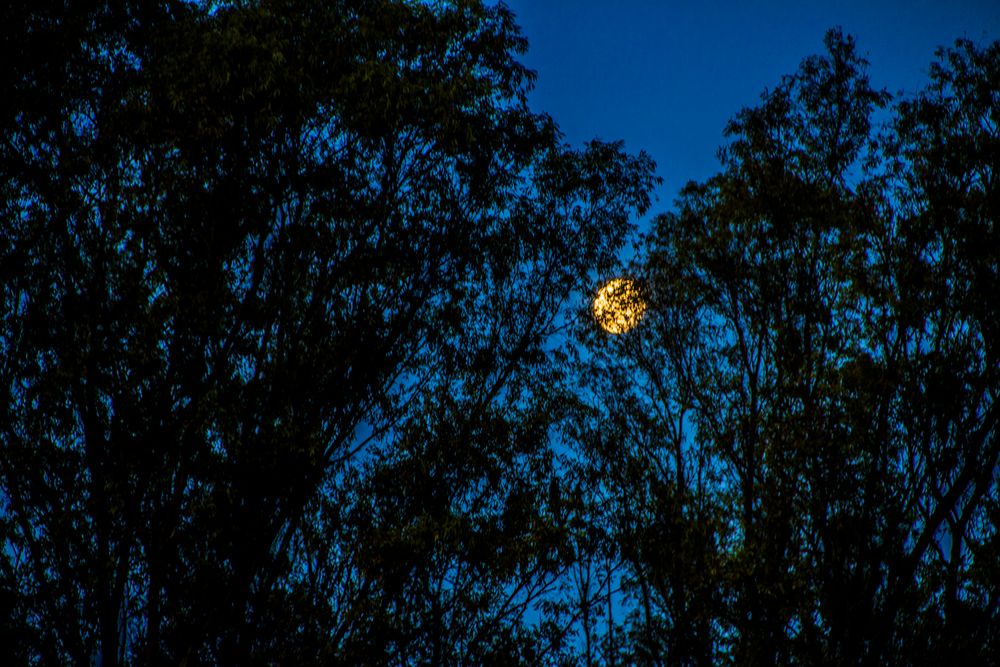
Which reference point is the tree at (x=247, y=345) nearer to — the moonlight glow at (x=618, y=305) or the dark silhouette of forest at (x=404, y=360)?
the dark silhouette of forest at (x=404, y=360)

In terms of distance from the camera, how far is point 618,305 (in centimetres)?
1739

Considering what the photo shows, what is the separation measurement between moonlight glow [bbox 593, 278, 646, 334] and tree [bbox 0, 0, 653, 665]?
494cm

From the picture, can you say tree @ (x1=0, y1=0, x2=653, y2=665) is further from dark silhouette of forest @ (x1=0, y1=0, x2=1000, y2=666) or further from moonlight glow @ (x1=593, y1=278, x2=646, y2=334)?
moonlight glow @ (x1=593, y1=278, x2=646, y2=334)

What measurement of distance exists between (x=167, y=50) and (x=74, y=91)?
1355 mm

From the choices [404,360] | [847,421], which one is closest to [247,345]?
[404,360]

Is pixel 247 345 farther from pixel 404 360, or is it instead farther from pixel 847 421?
pixel 847 421

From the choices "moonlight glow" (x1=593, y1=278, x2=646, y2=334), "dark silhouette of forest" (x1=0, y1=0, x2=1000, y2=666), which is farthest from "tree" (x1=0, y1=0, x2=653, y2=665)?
"moonlight glow" (x1=593, y1=278, x2=646, y2=334)

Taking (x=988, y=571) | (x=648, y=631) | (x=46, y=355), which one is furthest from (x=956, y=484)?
(x=46, y=355)

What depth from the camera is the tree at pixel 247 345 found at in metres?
9.23

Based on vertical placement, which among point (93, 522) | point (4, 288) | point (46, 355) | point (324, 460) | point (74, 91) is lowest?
point (93, 522)

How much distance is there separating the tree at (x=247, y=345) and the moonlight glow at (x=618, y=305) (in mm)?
4943

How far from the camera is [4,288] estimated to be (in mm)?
9750

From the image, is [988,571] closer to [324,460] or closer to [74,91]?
[324,460]

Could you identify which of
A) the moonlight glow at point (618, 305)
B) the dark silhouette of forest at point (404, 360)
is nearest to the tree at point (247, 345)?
the dark silhouette of forest at point (404, 360)
